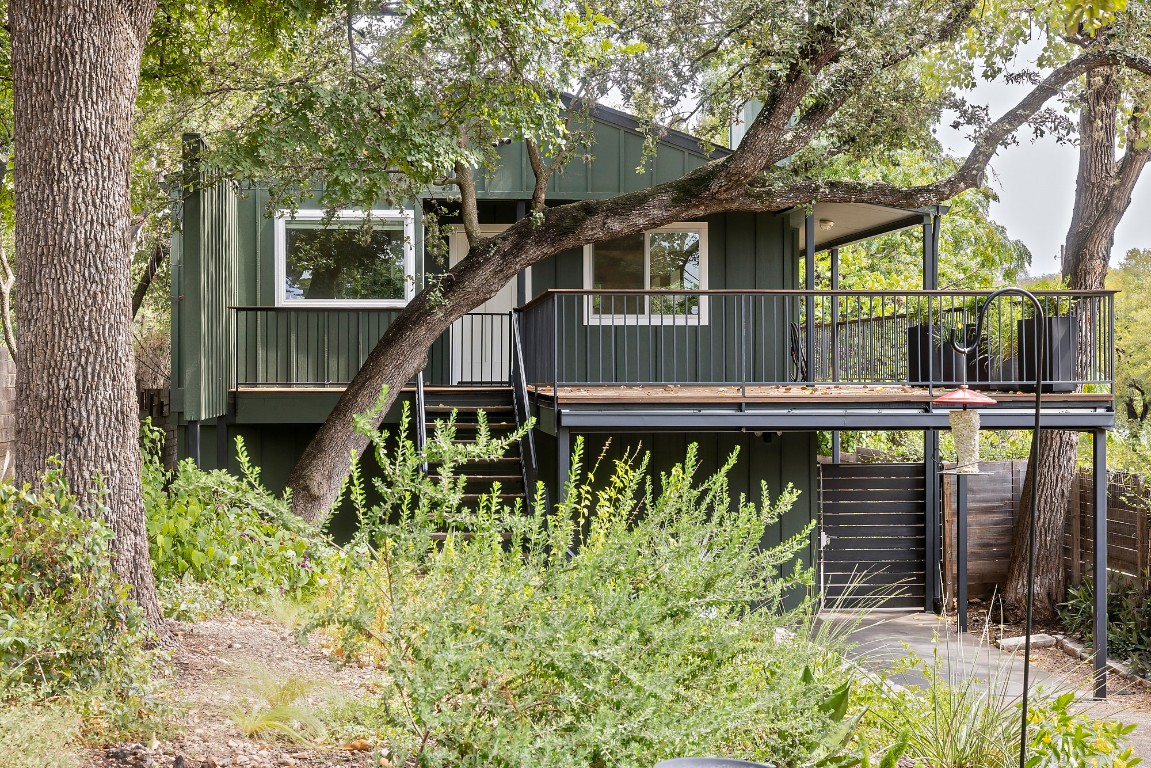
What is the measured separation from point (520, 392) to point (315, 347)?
2780 mm

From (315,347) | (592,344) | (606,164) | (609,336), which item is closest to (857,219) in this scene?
(606,164)

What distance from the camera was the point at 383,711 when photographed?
304 cm

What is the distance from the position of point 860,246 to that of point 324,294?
39.4 ft

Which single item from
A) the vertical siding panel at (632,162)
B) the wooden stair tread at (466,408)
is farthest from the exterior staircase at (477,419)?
the vertical siding panel at (632,162)

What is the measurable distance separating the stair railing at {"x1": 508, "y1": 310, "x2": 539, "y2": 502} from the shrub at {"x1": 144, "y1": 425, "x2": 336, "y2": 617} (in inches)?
117

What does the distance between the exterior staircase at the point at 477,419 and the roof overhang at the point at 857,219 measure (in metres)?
3.85

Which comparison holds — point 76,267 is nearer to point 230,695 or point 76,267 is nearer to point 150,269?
point 230,695

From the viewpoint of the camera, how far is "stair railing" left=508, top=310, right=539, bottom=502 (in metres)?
9.40

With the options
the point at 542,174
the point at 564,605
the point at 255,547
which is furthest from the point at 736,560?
the point at 542,174

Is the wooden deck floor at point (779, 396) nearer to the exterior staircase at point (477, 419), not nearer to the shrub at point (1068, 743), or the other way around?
the exterior staircase at point (477, 419)

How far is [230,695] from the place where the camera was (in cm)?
418

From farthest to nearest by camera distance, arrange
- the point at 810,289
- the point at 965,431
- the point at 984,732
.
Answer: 1. the point at 810,289
2. the point at 965,431
3. the point at 984,732

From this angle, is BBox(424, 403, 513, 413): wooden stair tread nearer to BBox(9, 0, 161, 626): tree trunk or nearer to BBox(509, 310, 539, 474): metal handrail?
BBox(509, 310, 539, 474): metal handrail

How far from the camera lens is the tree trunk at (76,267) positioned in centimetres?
448
